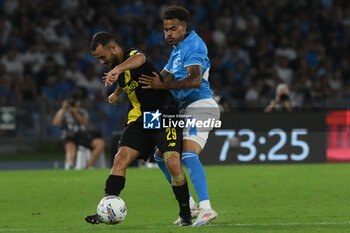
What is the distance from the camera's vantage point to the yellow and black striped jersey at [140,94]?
6754 mm

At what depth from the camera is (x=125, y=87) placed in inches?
270

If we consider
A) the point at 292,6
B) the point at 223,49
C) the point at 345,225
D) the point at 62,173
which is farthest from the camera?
the point at 292,6

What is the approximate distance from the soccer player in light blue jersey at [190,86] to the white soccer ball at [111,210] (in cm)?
64

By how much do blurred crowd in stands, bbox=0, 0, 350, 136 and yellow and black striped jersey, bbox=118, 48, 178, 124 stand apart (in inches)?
322

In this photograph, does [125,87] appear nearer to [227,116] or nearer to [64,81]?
[227,116]

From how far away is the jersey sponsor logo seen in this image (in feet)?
22.3

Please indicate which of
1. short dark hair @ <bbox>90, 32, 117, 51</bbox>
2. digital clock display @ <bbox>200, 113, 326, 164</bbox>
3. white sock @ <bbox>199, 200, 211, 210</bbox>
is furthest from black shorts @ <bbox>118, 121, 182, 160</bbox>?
digital clock display @ <bbox>200, 113, 326, 164</bbox>

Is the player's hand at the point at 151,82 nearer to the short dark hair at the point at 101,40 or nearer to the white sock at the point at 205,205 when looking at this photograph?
the short dark hair at the point at 101,40

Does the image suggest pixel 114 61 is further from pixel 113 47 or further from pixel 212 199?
pixel 212 199

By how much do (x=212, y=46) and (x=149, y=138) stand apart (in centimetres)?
1261

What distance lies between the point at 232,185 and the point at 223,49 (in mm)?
9022

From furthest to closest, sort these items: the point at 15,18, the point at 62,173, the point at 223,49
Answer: the point at 223,49 → the point at 15,18 → the point at 62,173

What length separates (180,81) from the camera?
673cm

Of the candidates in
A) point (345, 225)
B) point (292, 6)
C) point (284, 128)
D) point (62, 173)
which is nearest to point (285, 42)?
point (292, 6)
